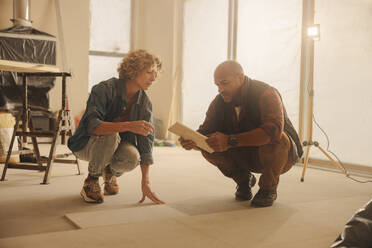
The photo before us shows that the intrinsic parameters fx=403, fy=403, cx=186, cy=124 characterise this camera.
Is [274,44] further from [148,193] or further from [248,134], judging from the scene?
[148,193]

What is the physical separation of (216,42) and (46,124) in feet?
9.22

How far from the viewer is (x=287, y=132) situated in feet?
7.55

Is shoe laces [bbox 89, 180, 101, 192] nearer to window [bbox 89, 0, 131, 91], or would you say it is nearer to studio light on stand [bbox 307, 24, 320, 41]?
studio light on stand [bbox 307, 24, 320, 41]

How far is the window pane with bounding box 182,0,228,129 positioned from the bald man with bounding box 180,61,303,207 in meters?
3.36

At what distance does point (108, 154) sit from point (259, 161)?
85 cm

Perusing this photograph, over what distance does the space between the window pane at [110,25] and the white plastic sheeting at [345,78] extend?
4224 millimetres

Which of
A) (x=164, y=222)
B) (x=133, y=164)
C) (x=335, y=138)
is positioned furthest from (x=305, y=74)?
(x=164, y=222)

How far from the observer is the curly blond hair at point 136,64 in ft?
7.45

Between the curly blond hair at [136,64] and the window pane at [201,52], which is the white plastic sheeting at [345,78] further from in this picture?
the curly blond hair at [136,64]

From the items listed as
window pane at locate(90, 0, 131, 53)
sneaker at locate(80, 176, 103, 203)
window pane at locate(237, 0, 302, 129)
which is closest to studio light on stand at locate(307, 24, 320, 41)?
window pane at locate(237, 0, 302, 129)

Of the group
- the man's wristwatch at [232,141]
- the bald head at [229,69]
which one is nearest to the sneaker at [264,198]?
the man's wristwatch at [232,141]

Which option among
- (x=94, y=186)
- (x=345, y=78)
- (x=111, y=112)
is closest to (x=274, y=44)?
(x=345, y=78)

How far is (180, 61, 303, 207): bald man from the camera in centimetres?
212

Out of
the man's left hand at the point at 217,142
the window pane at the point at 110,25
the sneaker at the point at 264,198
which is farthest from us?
the window pane at the point at 110,25
